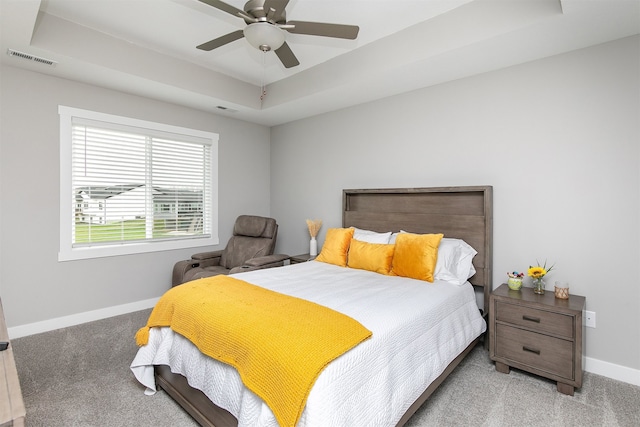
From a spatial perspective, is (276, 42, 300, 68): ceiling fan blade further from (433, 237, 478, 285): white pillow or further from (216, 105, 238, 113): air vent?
(433, 237, 478, 285): white pillow

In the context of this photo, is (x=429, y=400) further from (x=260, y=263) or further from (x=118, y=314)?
(x=118, y=314)

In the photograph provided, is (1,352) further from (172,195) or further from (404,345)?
(172,195)

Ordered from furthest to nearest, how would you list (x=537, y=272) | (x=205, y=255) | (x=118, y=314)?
(x=205, y=255), (x=118, y=314), (x=537, y=272)

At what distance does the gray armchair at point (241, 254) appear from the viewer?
12.0ft

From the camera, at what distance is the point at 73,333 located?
3096 millimetres

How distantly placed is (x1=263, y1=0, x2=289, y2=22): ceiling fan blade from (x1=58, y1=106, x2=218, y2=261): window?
98.8 inches

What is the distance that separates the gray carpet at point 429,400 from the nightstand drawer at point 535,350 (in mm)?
149

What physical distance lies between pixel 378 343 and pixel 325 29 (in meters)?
1.93

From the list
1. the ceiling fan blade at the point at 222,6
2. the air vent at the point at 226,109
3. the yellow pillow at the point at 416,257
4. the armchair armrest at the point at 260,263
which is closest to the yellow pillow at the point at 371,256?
the yellow pillow at the point at 416,257

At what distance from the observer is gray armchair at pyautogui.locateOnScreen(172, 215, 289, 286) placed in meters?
3.66

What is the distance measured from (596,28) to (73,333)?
5.03 metres

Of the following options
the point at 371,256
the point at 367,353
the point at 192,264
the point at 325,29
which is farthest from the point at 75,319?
the point at 325,29

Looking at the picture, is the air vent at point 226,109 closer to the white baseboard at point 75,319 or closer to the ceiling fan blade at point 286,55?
the ceiling fan blade at point 286,55

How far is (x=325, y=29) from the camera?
81.5 inches
